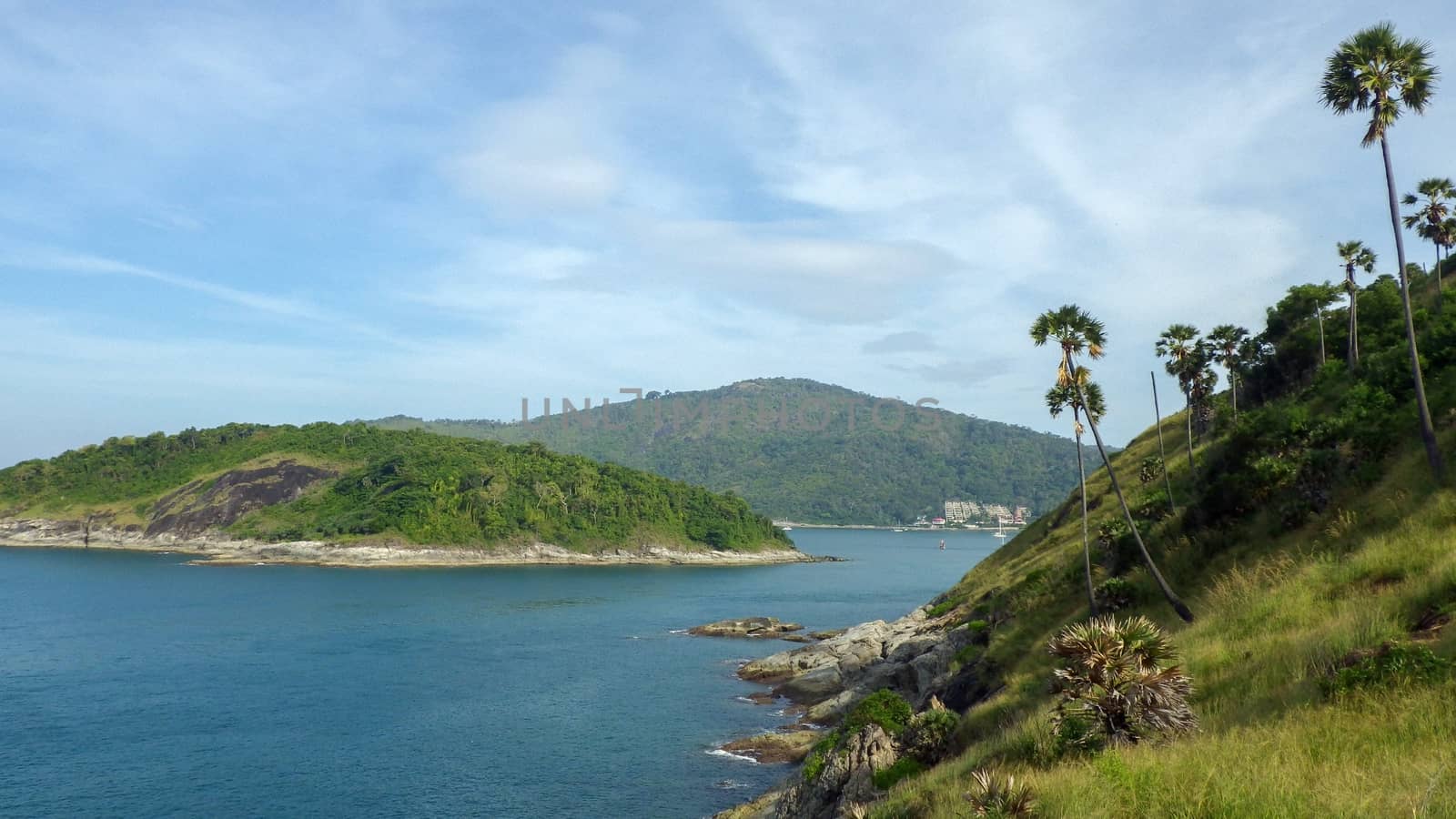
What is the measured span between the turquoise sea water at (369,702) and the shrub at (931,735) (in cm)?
1719

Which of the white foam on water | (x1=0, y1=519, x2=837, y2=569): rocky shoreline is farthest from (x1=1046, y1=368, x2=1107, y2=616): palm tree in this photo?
(x1=0, y1=519, x2=837, y2=569): rocky shoreline

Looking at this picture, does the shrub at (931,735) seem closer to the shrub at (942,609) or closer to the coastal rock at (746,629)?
the shrub at (942,609)

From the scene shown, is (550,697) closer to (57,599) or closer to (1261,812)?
(1261,812)

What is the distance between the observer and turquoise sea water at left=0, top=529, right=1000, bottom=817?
4469 centimetres

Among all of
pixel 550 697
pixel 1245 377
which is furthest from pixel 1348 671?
pixel 1245 377

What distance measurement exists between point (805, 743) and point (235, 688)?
47526 mm

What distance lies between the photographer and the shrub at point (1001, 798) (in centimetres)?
1243

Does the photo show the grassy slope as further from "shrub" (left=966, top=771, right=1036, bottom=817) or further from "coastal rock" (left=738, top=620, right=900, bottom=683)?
"coastal rock" (left=738, top=620, right=900, bottom=683)

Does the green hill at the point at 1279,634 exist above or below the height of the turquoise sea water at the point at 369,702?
above

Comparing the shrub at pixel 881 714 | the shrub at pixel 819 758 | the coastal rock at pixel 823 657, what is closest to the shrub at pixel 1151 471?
the coastal rock at pixel 823 657

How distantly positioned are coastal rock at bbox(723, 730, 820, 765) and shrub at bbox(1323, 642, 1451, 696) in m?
38.1

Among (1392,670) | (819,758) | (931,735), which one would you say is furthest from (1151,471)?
(1392,670)

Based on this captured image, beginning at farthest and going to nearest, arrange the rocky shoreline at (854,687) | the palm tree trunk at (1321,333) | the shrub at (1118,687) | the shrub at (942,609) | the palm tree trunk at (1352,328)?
the shrub at (942,609)
the palm tree trunk at (1321,333)
the palm tree trunk at (1352,328)
the rocky shoreline at (854,687)
the shrub at (1118,687)

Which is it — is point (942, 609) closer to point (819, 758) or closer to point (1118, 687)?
point (819, 758)
